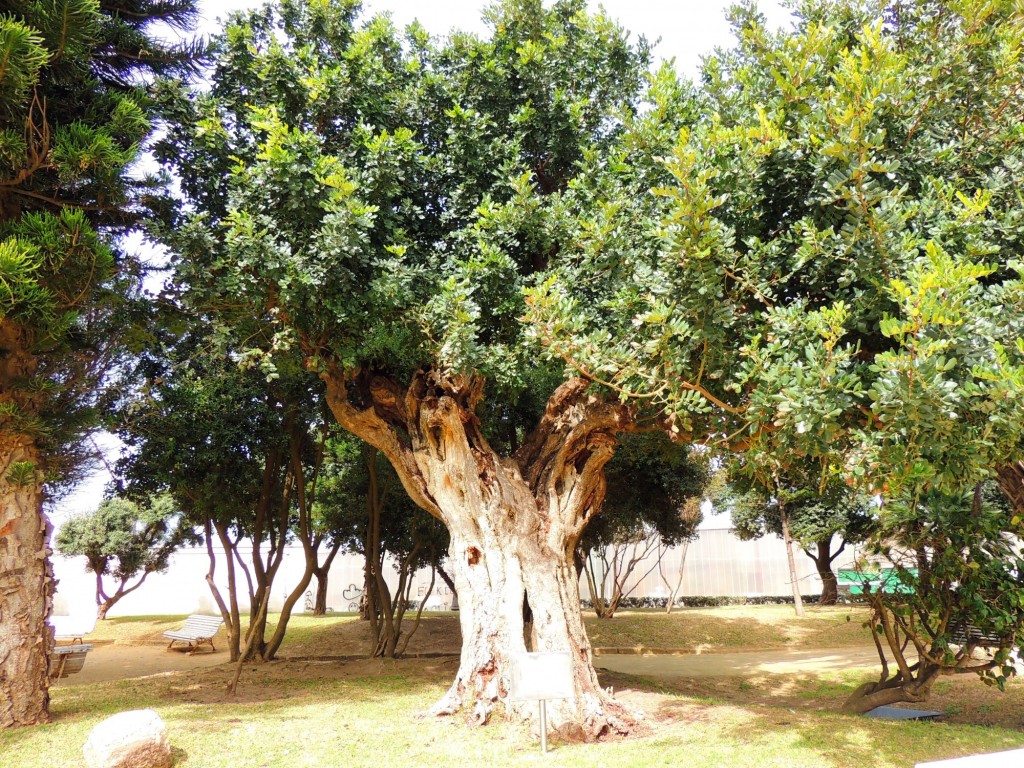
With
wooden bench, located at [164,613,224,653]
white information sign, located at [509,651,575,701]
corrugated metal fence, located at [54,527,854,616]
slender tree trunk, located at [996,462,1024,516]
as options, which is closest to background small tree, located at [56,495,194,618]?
corrugated metal fence, located at [54,527,854,616]

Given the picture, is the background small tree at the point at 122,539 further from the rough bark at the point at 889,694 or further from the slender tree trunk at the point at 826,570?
the slender tree trunk at the point at 826,570

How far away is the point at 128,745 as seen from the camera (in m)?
5.55

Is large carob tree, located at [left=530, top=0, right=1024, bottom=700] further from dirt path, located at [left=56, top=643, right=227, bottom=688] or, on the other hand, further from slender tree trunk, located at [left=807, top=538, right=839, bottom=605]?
slender tree trunk, located at [left=807, top=538, right=839, bottom=605]

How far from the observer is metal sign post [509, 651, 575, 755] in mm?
5855

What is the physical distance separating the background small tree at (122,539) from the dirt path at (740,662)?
15.2 m

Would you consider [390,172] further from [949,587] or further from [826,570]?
[826,570]

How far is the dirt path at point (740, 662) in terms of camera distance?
45.1ft

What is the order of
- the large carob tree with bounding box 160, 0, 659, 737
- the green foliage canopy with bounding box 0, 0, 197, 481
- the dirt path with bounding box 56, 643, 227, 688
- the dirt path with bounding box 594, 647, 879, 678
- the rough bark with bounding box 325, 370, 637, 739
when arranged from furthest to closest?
the dirt path with bounding box 594, 647, 879, 678
the dirt path with bounding box 56, 643, 227, 688
the rough bark with bounding box 325, 370, 637, 739
the large carob tree with bounding box 160, 0, 659, 737
the green foliage canopy with bounding box 0, 0, 197, 481

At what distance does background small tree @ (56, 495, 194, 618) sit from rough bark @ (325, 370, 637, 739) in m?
17.1

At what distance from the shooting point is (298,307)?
24.7 ft

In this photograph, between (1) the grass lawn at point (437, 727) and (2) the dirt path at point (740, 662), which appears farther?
(2) the dirt path at point (740, 662)

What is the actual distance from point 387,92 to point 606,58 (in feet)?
9.14

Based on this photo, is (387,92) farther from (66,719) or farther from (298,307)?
(66,719)

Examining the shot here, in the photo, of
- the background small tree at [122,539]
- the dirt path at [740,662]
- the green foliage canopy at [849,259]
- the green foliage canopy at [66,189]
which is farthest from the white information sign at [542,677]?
the background small tree at [122,539]
